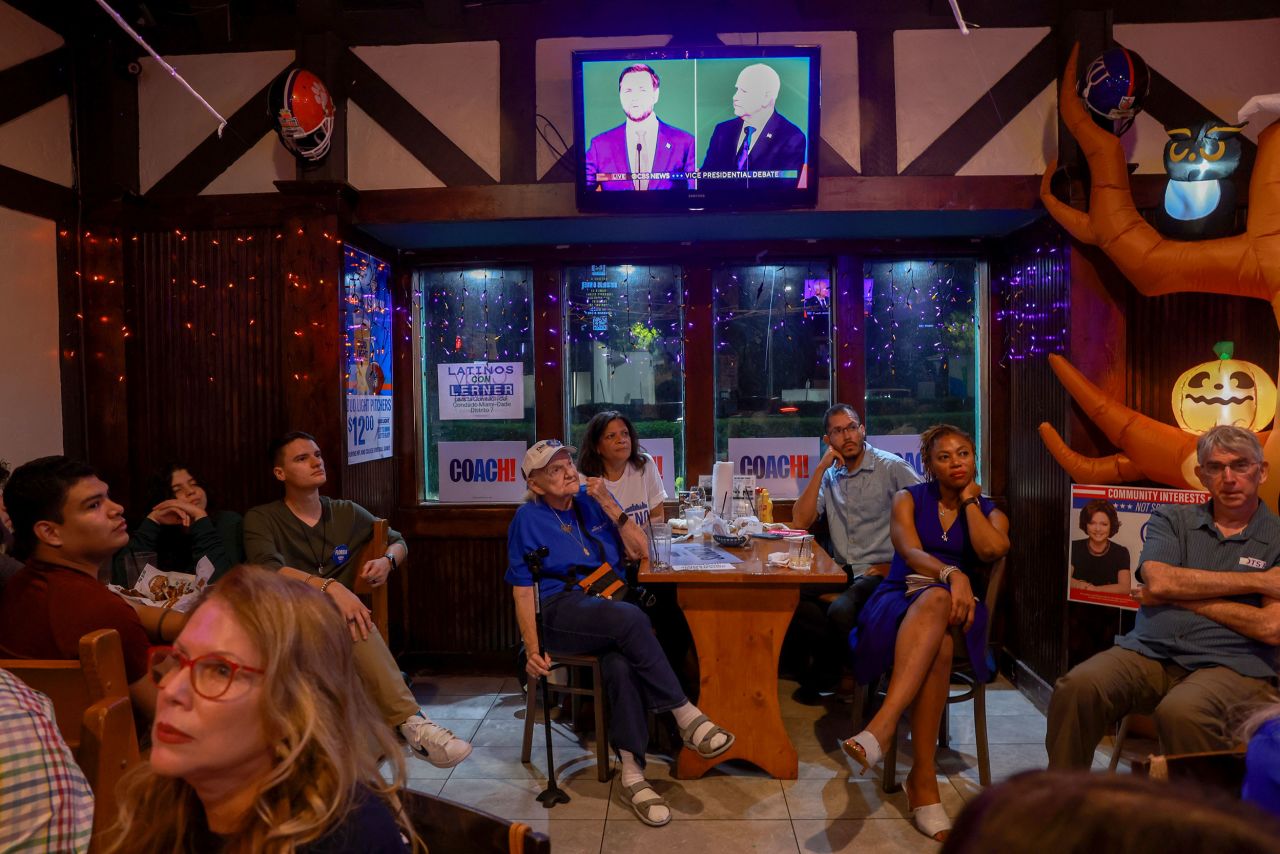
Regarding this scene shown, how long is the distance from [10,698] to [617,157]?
344 cm

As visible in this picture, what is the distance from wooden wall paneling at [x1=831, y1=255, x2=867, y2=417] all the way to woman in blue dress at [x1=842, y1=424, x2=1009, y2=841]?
1.32 m

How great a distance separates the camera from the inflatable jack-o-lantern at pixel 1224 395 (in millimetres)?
3629

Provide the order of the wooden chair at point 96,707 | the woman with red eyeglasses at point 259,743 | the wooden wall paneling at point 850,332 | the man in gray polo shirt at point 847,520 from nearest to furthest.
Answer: the woman with red eyeglasses at point 259,743
the wooden chair at point 96,707
the man in gray polo shirt at point 847,520
the wooden wall paneling at point 850,332

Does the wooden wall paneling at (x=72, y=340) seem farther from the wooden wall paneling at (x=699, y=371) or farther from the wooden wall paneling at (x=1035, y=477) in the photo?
the wooden wall paneling at (x=1035, y=477)

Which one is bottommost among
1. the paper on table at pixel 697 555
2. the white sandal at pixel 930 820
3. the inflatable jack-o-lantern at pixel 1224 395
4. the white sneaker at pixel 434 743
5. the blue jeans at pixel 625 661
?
the white sandal at pixel 930 820

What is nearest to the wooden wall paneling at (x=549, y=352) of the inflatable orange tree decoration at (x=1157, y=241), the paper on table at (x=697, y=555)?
the paper on table at (x=697, y=555)

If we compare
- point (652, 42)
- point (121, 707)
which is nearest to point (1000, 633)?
point (652, 42)

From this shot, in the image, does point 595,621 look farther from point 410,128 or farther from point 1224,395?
point 1224,395

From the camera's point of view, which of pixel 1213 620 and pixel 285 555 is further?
pixel 285 555

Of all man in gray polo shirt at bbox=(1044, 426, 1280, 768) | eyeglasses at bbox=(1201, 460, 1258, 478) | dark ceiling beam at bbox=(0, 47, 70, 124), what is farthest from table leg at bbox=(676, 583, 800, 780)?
dark ceiling beam at bbox=(0, 47, 70, 124)

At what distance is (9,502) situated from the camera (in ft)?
8.08

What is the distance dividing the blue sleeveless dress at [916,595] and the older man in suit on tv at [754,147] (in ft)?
5.70

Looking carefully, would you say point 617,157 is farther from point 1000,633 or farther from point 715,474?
point 1000,633

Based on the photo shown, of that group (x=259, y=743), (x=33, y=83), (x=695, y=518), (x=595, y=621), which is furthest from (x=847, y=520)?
(x=33, y=83)
